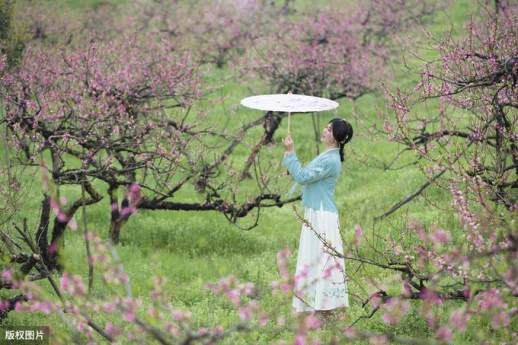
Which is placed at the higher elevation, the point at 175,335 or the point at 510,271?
the point at 510,271

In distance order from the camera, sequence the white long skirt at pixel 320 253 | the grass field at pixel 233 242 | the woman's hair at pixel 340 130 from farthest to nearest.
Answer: the grass field at pixel 233 242, the white long skirt at pixel 320 253, the woman's hair at pixel 340 130

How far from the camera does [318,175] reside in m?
7.00

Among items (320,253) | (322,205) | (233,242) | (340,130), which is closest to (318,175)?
(322,205)

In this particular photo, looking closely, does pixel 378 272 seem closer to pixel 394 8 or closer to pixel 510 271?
pixel 510 271

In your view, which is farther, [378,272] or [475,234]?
[378,272]

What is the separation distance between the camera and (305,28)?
1014 inches

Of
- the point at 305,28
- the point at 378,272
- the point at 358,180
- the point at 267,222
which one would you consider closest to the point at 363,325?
the point at 378,272

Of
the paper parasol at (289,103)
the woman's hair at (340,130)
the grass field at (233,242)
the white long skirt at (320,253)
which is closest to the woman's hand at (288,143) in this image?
the paper parasol at (289,103)

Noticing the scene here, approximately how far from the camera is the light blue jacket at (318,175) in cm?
698

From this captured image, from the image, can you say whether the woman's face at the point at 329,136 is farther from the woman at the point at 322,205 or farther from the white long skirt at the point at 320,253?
the white long skirt at the point at 320,253

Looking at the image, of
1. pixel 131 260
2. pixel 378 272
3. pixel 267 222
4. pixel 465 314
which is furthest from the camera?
pixel 267 222

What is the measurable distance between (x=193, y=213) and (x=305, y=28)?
14.9 m

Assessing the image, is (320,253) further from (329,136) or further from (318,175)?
(329,136)

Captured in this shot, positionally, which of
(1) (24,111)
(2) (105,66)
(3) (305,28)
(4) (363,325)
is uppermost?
(3) (305,28)
